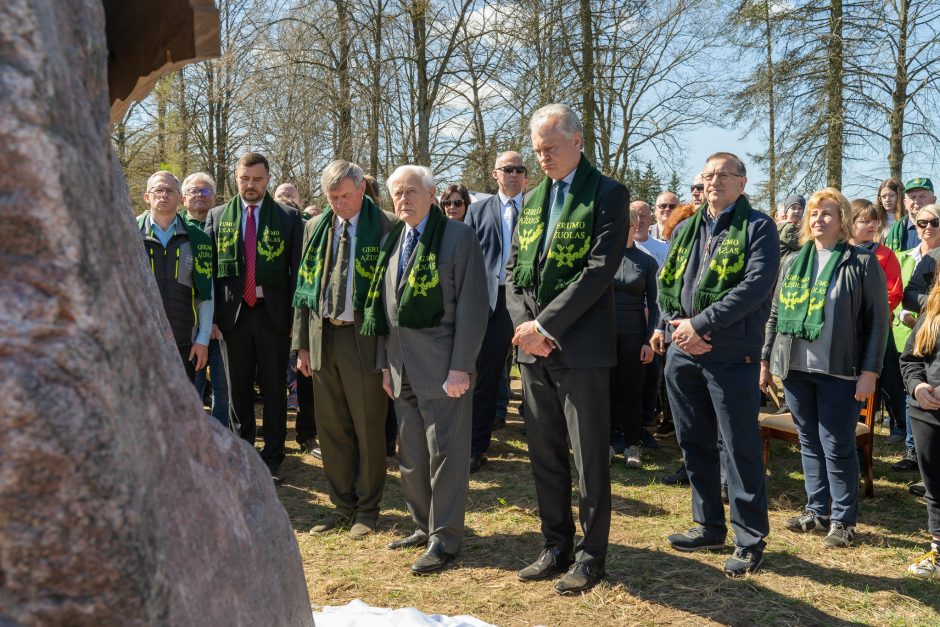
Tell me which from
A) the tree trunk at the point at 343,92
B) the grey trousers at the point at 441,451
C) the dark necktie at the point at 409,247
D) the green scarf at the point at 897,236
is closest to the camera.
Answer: the grey trousers at the point at 441,451

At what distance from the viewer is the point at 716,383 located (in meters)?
4.05

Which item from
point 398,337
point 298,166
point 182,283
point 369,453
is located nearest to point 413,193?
point 398,337

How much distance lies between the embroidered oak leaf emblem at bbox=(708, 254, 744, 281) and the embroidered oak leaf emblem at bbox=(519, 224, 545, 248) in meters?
0.96

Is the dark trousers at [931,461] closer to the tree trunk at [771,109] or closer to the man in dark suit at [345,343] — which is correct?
the man in dark suit at [345,343]

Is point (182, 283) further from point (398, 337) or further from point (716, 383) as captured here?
point (716, 383)

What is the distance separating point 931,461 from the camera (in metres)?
3.94

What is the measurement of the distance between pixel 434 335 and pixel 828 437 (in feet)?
7.81

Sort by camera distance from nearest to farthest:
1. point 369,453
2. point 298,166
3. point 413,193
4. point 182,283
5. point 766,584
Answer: point 766,584, point 413,193, point 369,453, point 182,283, point 298,166

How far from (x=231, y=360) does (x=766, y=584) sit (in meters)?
3.88

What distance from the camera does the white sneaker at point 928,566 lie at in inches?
157

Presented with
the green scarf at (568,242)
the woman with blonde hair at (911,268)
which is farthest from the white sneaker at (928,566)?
the green scarf at (568,242)

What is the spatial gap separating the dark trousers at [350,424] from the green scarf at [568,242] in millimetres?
1360

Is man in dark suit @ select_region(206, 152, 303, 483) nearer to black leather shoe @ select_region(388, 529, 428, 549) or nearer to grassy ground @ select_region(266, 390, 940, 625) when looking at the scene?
grassy ground @ select_region(266, 390, 940, 625)

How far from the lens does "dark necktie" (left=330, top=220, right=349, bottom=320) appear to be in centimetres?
468
